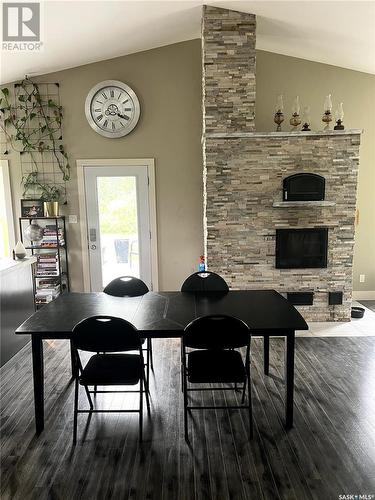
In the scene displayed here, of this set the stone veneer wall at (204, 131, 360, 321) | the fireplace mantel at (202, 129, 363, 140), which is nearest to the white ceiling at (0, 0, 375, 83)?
the fireplace mantel at (202, 129, 363, 140)

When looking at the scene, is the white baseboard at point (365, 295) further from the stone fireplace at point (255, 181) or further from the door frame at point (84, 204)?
the door frame at point (84, 204)

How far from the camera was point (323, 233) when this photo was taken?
4406 millimetres

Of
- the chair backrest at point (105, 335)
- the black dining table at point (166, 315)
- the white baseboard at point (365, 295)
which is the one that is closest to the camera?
the chair backrest at point (105, 335)

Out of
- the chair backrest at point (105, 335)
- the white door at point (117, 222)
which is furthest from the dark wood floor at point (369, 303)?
the chair backrest at point (105, 335)

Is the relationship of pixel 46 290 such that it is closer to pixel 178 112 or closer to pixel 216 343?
pixel 178 112

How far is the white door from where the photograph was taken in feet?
16.8

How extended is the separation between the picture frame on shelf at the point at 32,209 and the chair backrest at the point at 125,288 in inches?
90.0

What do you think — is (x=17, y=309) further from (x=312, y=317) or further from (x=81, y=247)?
(x=312, y=317)

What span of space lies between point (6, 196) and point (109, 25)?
255 centimetres

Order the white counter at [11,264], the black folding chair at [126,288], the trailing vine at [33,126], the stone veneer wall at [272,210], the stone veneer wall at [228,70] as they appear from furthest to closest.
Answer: the trailing vine at [33,126]
the stone veneer wall at [272,210]
the stone veneer wall at [228,70]
the white counter at [11,264]
the black folding chair at [126,288]

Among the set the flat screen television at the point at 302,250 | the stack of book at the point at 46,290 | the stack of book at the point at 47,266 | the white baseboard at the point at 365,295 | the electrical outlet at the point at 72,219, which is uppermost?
the electrical outlet at the point at 72,219

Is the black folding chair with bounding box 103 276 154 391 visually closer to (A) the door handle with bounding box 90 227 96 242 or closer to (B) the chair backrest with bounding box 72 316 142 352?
(B) the chair backrest with bounding box 72 316 142 352

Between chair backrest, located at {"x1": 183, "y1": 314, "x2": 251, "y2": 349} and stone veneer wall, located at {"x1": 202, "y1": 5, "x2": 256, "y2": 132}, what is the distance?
8.64 feet

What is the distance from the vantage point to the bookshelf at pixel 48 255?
5031 millimetres
